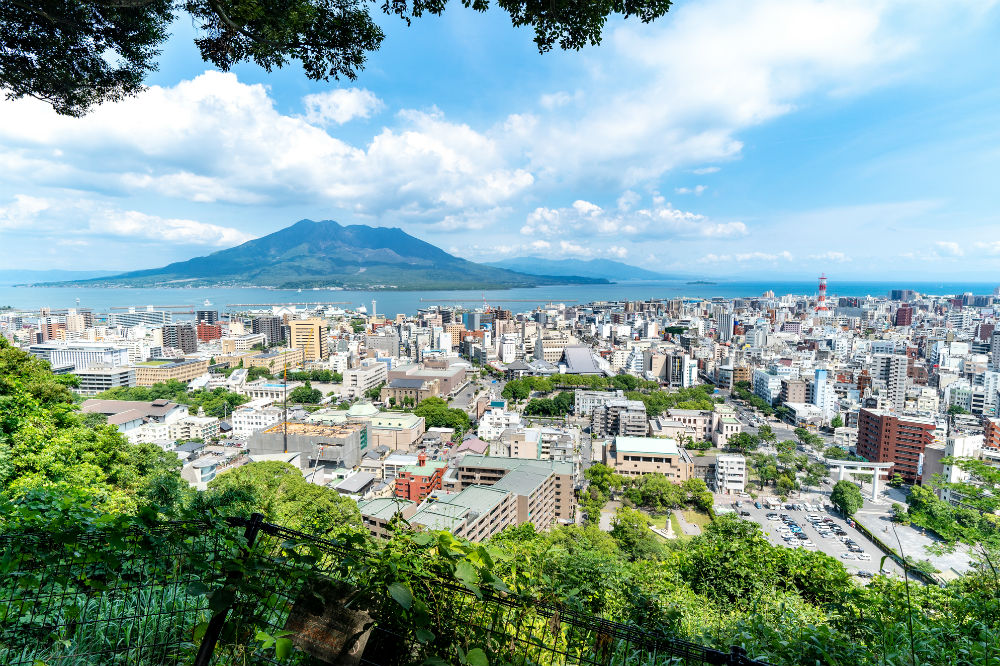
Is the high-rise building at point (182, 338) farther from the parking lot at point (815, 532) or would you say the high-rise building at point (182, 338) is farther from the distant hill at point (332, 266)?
the distant hill at point (332, 266)

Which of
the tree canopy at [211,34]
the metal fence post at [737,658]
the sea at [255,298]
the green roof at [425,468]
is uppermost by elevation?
the tree canopy at [211,34]

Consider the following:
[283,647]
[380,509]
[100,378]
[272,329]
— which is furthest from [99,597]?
[272,329]

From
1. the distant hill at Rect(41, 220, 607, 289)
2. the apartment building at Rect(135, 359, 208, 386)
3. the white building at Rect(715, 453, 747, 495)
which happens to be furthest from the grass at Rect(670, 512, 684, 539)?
the distant hill at Rect(41, 220, 607, 289)

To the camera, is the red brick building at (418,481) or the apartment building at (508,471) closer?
the red brick building at (418,481)

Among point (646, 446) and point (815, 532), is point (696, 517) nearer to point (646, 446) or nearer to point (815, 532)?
point (815, 532)

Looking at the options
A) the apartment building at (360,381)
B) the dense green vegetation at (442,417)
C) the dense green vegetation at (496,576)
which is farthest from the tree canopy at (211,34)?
the apartment building at (360,381)

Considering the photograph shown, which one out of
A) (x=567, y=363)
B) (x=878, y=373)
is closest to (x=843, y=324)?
(x=878, y=373)
